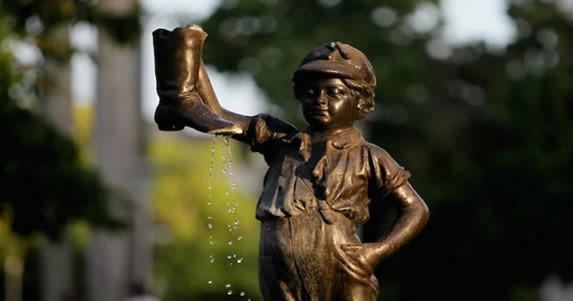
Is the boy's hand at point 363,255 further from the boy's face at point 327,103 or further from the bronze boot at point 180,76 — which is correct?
the bronze boot at point 180,76

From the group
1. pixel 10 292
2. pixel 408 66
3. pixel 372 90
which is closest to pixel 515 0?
pixel 408 66

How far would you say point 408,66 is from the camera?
43969 millimetres

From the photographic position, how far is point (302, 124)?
3741 cm

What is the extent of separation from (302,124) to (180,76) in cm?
2768

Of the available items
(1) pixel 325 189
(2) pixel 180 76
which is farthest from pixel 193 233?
(1) pixel 325 189

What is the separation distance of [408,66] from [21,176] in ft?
78.9

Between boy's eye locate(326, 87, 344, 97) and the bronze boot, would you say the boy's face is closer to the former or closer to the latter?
boy's eye locate(326, 87, 344, 97)

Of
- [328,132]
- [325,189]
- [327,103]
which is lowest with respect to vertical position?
[325,189]

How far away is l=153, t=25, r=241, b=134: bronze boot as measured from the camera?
9.70 meters

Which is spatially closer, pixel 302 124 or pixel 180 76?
pixel 180 76

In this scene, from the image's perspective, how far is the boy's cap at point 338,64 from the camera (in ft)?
31.1

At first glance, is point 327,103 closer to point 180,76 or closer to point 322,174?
point 322,174

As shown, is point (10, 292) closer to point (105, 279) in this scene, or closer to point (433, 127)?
point (433, 127)

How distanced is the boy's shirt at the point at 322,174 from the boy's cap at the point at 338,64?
1.00ft
